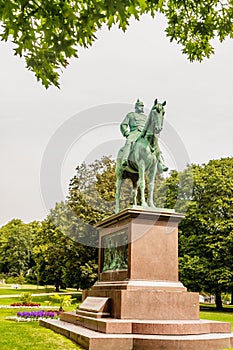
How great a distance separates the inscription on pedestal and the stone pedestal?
0.03 m

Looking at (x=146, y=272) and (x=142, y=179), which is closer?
(x=146, y=272)

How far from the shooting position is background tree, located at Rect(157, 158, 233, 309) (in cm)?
3148

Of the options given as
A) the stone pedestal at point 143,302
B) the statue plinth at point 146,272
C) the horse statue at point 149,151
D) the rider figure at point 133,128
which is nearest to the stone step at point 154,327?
the stone pedestal at point 143,302

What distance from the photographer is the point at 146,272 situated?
10750mm

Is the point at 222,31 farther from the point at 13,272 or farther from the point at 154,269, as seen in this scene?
the point at 13,272

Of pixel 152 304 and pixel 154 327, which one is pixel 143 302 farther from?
pixel 154 327

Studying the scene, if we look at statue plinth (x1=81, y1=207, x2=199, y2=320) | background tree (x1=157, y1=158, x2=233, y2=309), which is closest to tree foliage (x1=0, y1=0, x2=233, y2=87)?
statue plinth (x1=81, y1=207, x2=199, y2=320)

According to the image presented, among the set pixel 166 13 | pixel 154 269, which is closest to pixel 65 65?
pixel 166 13

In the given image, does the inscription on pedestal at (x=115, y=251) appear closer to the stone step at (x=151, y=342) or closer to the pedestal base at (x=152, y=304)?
the pedestal base at (x=152, y=304)

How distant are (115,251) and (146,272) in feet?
5.69

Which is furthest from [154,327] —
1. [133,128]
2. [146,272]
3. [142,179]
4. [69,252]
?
[69,252]

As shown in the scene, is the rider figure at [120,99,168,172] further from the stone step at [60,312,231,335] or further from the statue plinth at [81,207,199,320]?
the stone step at [60,312,231,335]

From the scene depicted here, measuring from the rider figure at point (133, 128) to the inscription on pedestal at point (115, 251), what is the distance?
7.13ft

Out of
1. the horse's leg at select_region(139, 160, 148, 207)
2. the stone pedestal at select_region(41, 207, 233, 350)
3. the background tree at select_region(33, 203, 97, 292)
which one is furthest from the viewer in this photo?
the background tree at select_region(33, 203, 97, 292)
